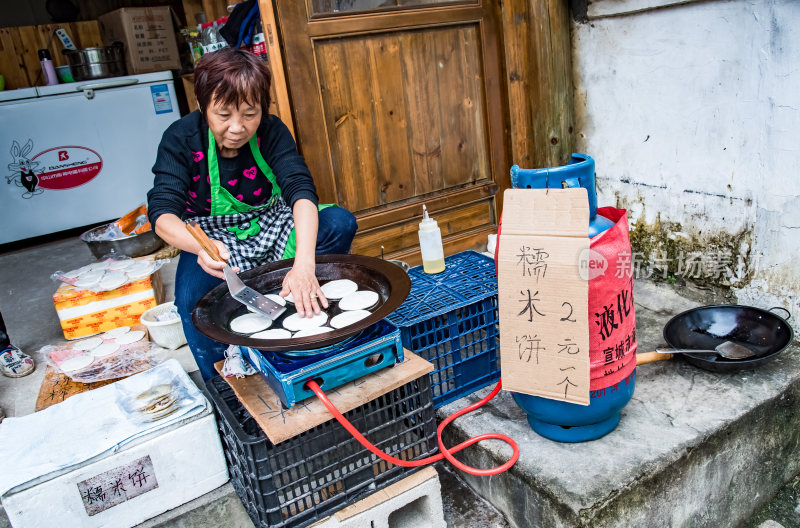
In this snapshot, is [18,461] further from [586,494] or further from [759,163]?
[759,163]

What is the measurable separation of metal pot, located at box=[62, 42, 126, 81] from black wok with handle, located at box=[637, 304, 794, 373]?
18.7ft

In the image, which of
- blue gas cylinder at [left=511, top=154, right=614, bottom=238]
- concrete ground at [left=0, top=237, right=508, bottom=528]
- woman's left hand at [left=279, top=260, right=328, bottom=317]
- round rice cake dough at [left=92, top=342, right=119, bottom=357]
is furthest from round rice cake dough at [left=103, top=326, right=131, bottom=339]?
blue gas cylinder at [left=511, top=154, right=614, bottom=238]

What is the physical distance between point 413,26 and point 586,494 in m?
2.52

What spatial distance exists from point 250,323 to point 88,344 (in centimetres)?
160

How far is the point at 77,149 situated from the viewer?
5.47m

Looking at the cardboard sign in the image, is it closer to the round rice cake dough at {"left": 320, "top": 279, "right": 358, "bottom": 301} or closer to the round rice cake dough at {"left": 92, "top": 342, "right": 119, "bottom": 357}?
the round rice cake dough at {"left": 320, "top": 279, "right": 358, "bottom": 301}

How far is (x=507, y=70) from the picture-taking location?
346 centimetres

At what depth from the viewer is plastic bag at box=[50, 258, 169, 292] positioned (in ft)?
10.8

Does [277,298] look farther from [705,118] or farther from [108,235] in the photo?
[108,235]

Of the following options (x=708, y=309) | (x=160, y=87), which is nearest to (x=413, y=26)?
(x=708, y=309)

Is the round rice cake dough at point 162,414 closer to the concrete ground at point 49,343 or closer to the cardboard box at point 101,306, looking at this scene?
the concrete ground at point 49,343

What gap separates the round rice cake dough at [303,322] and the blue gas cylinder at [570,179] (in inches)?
30.8

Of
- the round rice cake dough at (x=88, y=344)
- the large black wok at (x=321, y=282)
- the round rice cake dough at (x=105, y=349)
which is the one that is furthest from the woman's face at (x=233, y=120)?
the round rice cake dough at (x=88, y=344)

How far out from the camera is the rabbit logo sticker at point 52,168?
5.29 metres
